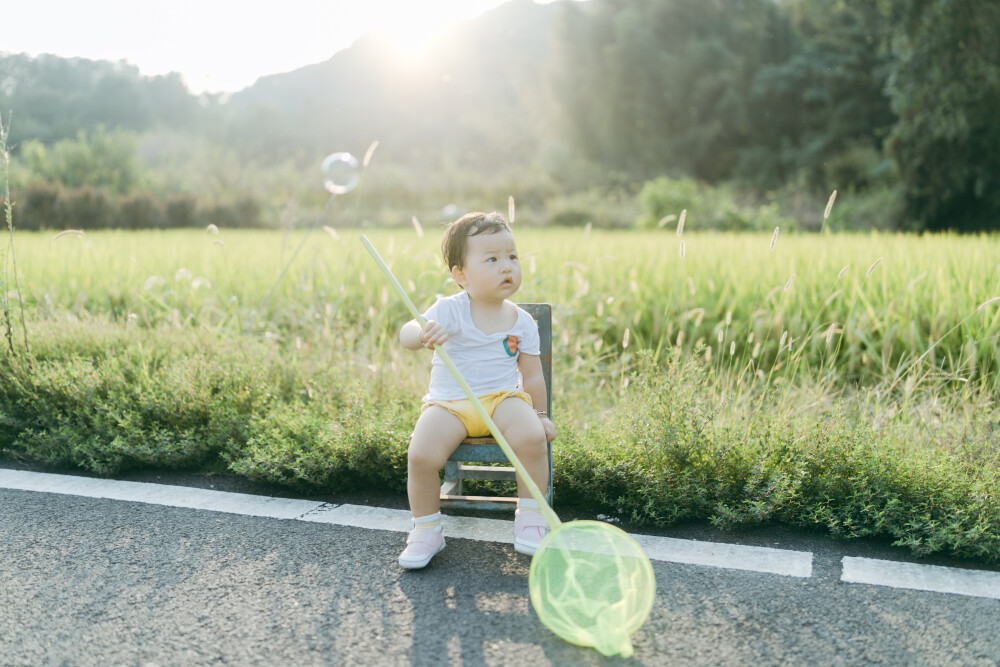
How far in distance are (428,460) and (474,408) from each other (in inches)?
8.2

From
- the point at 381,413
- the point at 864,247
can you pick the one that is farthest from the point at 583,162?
the point at 381,413

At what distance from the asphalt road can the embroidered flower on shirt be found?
584 millimetres

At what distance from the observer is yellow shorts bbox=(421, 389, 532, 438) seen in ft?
7.52

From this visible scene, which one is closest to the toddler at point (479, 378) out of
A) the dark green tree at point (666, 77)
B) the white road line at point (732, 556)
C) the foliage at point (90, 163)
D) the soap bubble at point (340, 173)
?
the white road line at point (732, 556)

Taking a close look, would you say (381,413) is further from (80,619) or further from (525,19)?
(525,19)

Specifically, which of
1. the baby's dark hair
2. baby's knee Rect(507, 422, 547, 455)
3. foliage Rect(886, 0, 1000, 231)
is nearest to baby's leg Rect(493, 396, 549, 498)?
baby's knee Rect(507, 422, 547, 455)

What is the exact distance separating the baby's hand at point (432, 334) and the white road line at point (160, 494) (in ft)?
2.75

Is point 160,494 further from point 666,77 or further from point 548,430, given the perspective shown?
point 666,77

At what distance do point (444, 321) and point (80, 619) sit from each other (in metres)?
1.23

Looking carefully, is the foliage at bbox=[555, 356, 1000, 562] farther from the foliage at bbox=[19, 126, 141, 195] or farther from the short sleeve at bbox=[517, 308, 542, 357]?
the foliage at bbox=[19, 126, 141, 195]

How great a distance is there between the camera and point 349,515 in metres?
2.58

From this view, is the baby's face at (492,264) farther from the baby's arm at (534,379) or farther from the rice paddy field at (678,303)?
the rice paddy field at (678,303)

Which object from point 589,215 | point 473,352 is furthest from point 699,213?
point 473,352

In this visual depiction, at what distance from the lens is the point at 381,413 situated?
10.1 feet
